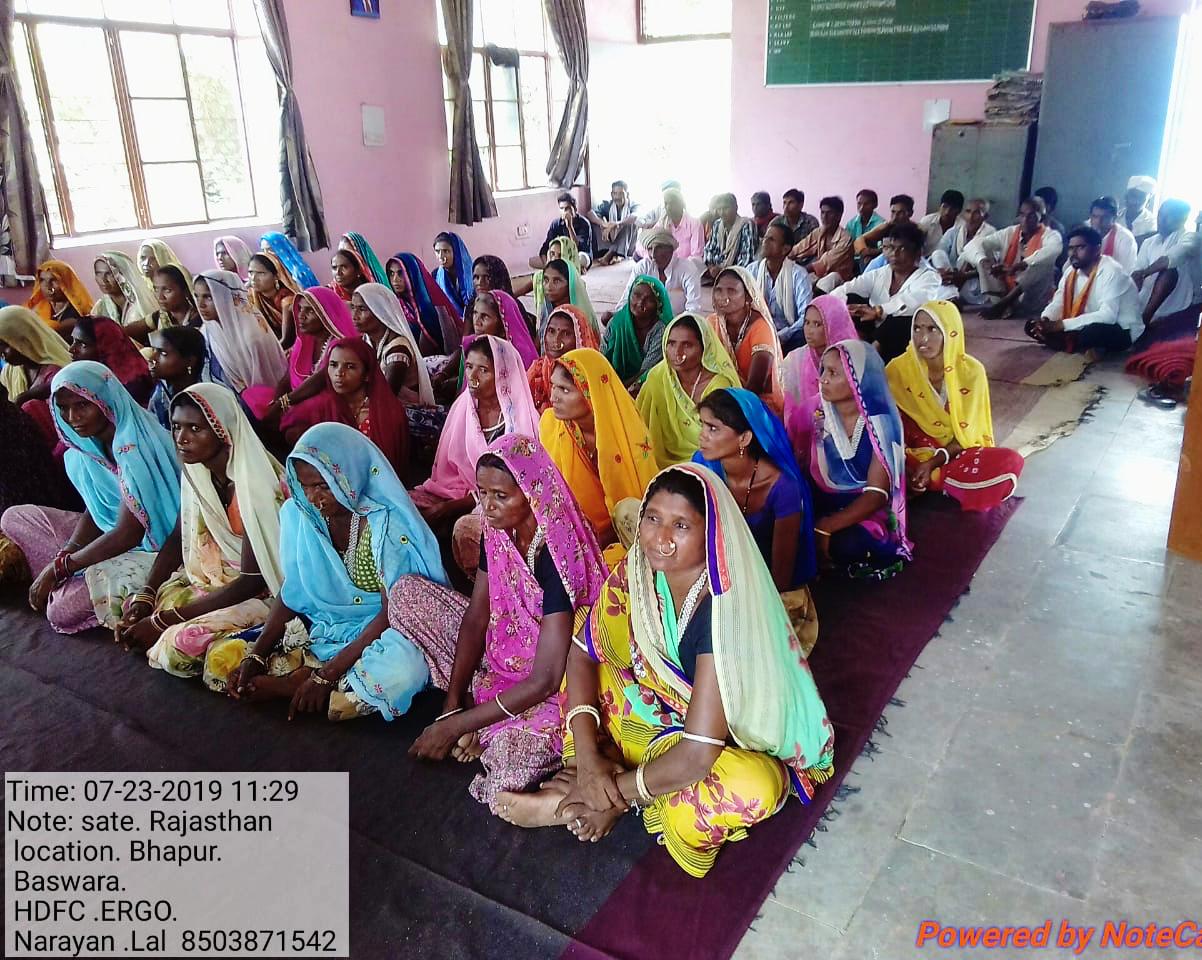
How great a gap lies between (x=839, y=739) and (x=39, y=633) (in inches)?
97.5

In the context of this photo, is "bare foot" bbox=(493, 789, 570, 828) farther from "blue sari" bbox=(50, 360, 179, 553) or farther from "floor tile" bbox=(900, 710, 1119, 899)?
"blue sari" bbox=(50, 360, 179, 553)

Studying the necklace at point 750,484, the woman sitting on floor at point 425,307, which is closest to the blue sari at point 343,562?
the necklace at point 750,484

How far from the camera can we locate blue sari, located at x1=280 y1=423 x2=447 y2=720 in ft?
7.36

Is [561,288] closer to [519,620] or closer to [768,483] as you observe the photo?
[768,483]

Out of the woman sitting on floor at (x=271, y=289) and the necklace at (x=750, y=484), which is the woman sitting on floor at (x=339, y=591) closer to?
the necklace at (x=750, y=484)

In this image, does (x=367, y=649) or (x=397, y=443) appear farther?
(x=397, y=443)

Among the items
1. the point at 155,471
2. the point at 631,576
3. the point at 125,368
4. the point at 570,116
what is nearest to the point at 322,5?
the point at 570,116

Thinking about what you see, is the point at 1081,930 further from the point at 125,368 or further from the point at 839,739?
the point at 125,368

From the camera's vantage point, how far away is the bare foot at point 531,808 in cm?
188

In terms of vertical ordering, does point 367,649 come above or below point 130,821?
above

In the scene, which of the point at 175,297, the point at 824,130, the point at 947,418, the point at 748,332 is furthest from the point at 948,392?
the point at 824,130

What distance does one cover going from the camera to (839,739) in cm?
215

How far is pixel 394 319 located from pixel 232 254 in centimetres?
223

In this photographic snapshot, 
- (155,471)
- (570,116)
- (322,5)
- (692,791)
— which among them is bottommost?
(692,791)
